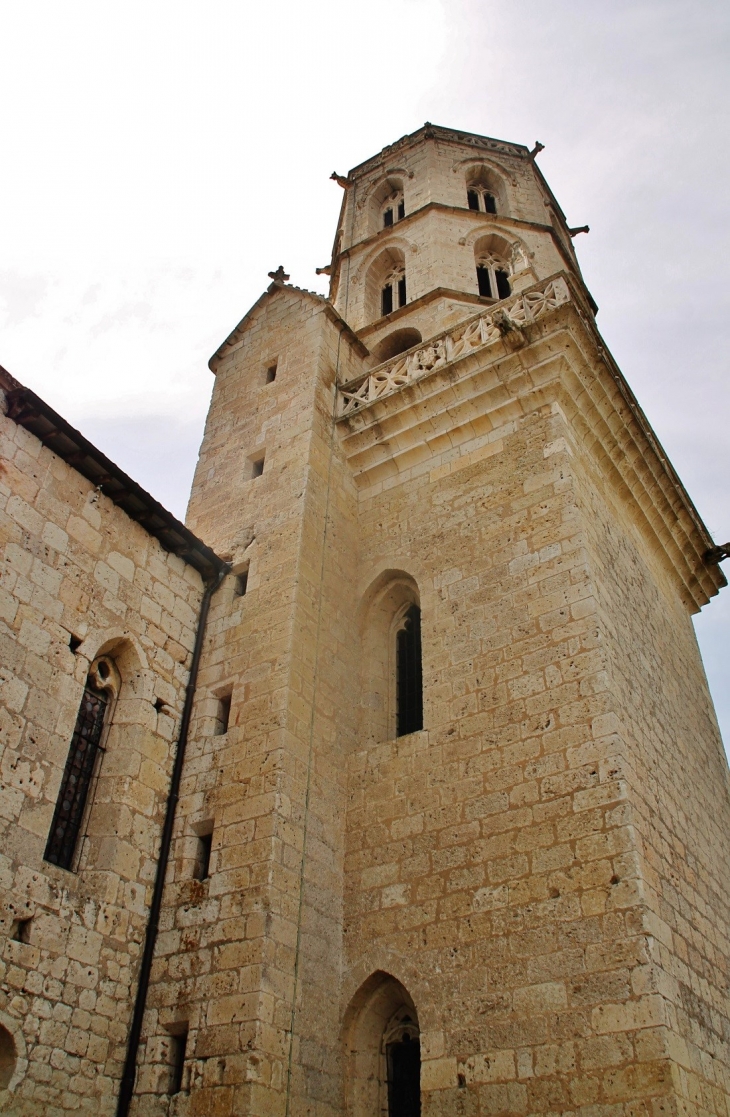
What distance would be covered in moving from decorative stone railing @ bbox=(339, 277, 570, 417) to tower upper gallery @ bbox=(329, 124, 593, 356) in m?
1.35

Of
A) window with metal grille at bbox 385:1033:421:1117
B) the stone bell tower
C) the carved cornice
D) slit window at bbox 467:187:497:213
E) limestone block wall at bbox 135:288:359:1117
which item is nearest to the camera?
the stone bell tower

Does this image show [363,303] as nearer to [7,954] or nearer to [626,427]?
[626,427]

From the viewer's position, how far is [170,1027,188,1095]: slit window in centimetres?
677

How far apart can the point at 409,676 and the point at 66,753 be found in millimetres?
3611

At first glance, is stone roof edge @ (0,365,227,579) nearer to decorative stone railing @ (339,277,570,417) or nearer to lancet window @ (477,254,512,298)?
decorative stone railing @ (339,277,570,417)

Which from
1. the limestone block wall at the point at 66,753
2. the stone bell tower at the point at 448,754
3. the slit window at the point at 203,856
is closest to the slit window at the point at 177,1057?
the stone bell tower at the point at 448,754

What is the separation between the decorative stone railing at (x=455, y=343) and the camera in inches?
399

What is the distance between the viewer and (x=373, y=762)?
8.45 metres

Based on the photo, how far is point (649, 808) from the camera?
Result: 7.30 m

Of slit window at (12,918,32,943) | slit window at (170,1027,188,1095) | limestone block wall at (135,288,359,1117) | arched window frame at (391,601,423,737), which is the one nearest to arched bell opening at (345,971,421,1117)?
limestone block wall at (135,288,359,1117)

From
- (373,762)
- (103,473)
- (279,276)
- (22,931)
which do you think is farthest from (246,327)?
(22,931)

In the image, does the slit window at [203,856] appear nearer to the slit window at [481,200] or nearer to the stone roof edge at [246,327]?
the stone roof edge at [246,327]

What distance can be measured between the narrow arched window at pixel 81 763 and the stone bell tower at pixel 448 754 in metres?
0.91

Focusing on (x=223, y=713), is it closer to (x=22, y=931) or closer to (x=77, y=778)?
(x=77, y=778)
